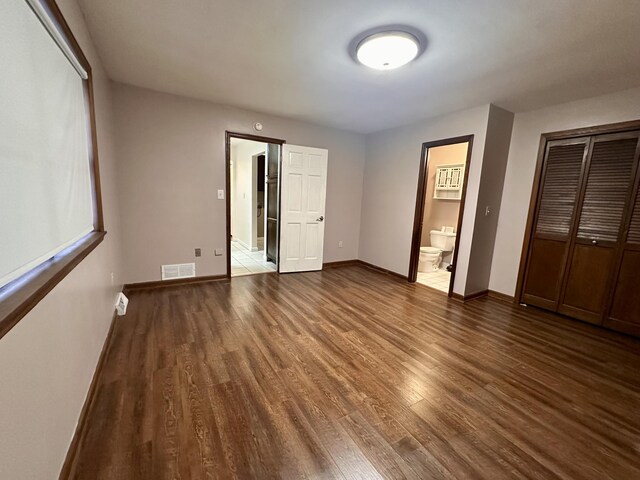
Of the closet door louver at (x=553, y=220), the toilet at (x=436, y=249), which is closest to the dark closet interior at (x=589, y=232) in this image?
the closet door louver at (x=553, y=220)

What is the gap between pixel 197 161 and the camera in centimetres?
348

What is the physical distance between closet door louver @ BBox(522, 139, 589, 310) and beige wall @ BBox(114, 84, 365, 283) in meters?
3.54

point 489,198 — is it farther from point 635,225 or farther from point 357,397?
point 357,397

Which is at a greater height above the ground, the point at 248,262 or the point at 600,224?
the point at 600,224

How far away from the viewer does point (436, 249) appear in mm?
4938

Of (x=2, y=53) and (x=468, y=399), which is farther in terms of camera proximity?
(x=468, y=399)

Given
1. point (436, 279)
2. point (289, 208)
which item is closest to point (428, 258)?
point (436, 279)

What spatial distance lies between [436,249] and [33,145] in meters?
5.16

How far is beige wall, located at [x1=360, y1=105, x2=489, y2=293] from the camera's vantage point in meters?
3.29

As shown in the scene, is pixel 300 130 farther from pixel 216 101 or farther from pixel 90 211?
pixel 90 211

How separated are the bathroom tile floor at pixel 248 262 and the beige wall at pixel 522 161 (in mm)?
3476

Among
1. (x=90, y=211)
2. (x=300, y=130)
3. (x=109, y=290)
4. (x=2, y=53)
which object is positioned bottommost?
(x=109, y=290)

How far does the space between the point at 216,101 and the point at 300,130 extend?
1.31 meters

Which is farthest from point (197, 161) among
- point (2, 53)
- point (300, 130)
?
point (2, 53)
